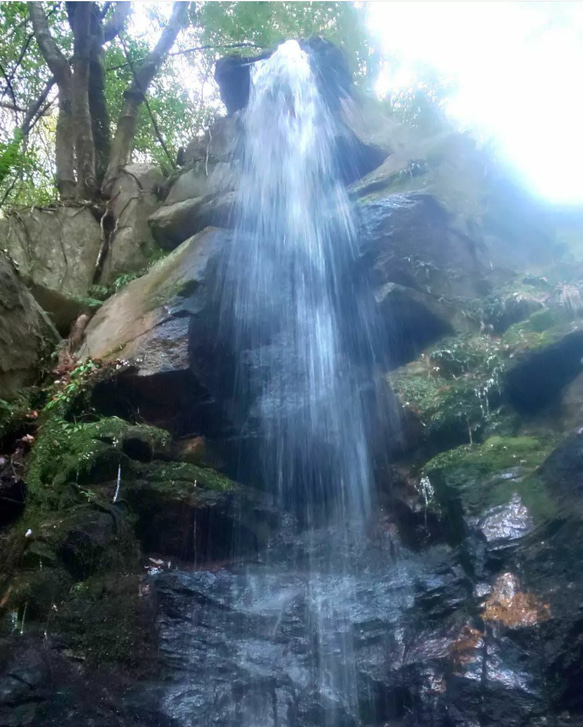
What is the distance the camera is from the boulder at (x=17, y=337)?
19.7 ft

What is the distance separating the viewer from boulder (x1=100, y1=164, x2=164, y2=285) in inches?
352

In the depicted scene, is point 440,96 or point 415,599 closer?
point 415,599

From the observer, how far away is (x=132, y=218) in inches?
373

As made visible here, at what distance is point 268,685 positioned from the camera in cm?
391

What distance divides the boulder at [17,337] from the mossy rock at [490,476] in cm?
438

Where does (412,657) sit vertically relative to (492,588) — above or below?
below

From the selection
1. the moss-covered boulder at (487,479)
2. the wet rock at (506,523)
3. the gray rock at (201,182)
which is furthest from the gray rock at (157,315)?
the wet rock at (506,523)

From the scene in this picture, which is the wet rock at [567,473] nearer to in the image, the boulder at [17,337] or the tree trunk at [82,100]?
the boulder at [17,337]

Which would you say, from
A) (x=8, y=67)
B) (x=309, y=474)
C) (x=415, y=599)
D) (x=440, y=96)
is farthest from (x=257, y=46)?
(x=415, y=599)

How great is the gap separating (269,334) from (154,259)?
10.2 ft

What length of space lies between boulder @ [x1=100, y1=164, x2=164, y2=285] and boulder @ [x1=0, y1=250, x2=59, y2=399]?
7.50 feet

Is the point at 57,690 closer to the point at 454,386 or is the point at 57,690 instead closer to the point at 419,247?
the point at 454,386

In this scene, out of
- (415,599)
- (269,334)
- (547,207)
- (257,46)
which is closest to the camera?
(415,599)

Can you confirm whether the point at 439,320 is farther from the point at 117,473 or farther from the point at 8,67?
the point at 8,67
